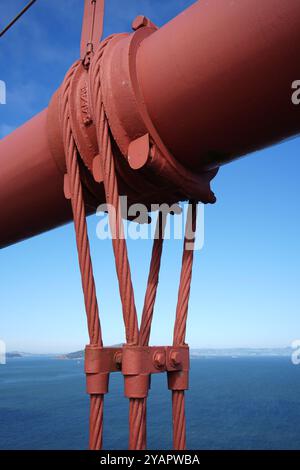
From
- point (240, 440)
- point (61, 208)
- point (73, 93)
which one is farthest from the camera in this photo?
point (240, 440)

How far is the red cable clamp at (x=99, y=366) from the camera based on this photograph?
1850 mm

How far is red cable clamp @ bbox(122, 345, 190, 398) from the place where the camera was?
1732 mm

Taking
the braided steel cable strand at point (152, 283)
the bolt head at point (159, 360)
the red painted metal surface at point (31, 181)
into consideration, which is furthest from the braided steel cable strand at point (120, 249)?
the red painted metal surface at point (31, 181)

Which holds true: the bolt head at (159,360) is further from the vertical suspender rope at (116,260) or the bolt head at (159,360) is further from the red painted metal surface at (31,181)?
the red painted metal surface at (31,181)

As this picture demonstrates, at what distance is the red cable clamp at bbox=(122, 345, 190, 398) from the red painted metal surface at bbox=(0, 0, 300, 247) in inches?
26.3

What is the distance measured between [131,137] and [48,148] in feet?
2.05

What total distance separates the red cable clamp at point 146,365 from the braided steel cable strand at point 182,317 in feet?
0.18

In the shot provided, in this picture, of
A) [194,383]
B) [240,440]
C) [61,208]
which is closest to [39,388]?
[194,383]

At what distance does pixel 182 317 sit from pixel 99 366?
0.41 meters

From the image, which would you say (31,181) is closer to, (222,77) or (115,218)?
(115,218)

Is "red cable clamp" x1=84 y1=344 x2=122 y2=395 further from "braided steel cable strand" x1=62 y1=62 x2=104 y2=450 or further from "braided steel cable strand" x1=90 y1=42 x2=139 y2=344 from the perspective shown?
"braided steel cable strand" x1=90 y1=42 x2=139 y2=344

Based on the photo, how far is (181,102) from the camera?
5.32 feet

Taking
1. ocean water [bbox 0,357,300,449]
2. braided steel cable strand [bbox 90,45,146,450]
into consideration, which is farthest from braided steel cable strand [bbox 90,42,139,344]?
ocean water [bbox 0,357,300,449]
